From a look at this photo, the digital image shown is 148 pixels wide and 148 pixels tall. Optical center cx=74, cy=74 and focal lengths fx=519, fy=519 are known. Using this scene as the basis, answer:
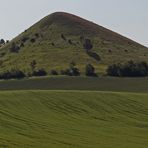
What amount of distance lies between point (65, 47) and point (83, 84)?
6838 cm

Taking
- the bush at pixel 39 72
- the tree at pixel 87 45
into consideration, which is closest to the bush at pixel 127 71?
the bush at pixel 39 72

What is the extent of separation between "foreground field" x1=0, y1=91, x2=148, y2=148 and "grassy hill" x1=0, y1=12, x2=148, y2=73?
193ft

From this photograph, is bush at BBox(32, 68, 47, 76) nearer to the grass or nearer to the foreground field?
the grass

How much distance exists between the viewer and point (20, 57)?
157 metres

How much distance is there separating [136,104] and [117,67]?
50040 millimetres

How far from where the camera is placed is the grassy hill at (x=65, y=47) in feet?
487

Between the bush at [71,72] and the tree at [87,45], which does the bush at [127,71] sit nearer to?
the bush at [71,72]

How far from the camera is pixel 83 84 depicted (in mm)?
97312

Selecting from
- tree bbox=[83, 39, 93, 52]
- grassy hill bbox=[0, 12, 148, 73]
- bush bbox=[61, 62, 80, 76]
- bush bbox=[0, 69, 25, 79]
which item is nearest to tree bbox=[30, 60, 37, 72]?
grassy hill bbox=[0, 12, 148, 73]

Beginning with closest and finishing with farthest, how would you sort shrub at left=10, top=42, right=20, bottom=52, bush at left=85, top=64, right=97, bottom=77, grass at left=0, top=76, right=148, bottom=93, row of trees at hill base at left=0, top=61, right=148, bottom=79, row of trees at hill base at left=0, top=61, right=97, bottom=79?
1. grass at left=0, top=76, right=148, bottom=93
2. row of trees at hill base at left=0, top=61, right=148, bottom=79
3. row of trees at hill base at left=0, top=61, right=97, bottom=79
4. bush at left=85, top=64, right=97, bottom=77
5. shrub at left=10, top=42, right=20, bottom=52

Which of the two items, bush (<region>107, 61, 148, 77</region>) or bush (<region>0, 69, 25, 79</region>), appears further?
bush (<region>0, 69, 25, 79</region>)

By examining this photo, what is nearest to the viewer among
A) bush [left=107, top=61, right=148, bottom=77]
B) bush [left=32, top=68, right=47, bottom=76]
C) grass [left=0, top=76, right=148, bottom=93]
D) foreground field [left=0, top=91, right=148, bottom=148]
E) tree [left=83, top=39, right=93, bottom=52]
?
foreground field [left=0, top=91, right=148, bottom=148]

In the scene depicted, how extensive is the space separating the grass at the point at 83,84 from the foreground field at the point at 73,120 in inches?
572

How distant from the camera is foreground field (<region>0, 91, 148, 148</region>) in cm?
4650
